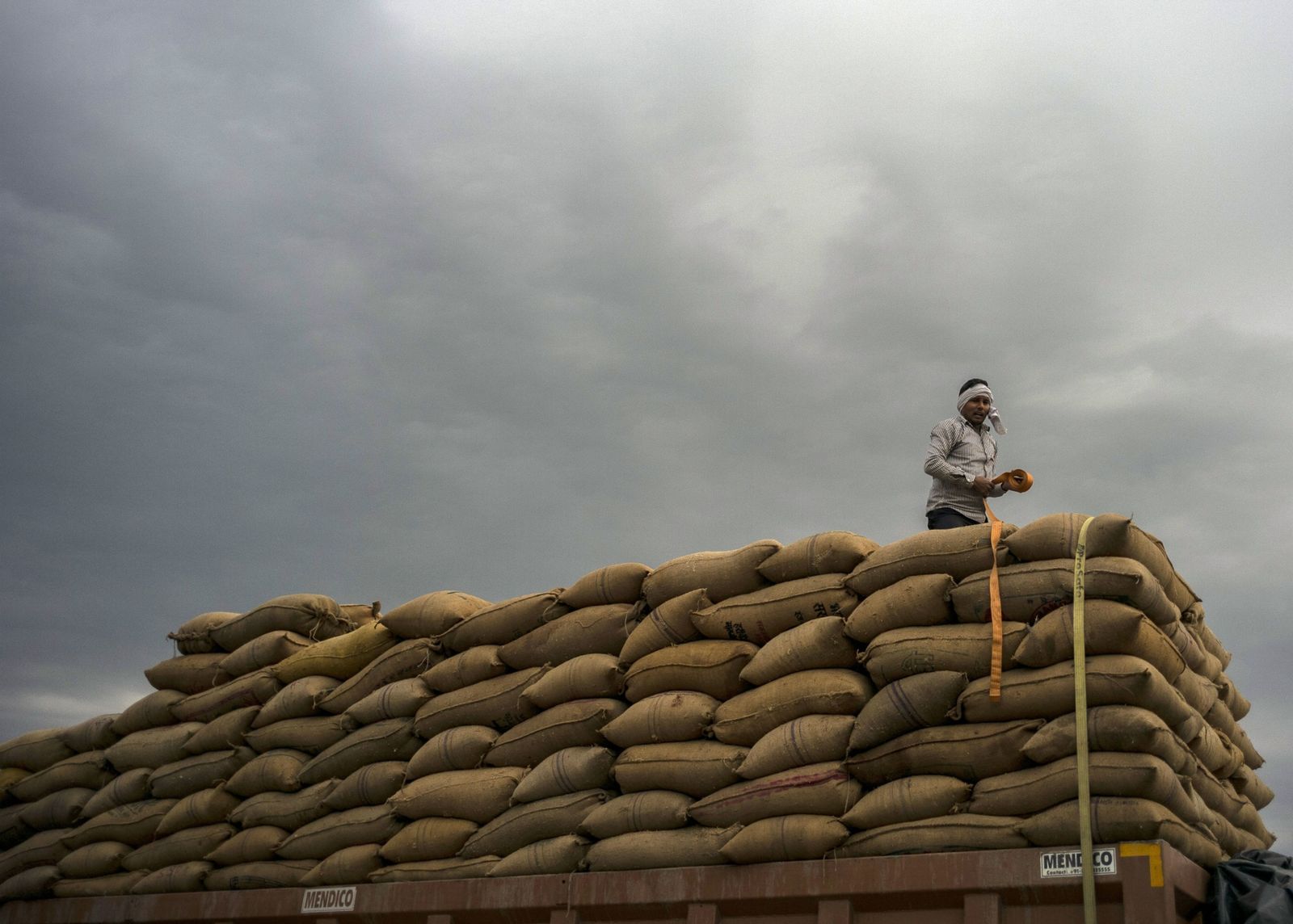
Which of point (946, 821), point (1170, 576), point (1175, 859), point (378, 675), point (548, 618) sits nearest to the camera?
point (1175, 859)

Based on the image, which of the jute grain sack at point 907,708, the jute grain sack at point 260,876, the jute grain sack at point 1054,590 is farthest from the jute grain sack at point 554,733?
the jute grain sack at point 1054,590

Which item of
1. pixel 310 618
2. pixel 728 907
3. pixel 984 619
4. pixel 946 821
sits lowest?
pixel 728 907

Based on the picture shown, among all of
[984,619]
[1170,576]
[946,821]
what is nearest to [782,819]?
[946,821]

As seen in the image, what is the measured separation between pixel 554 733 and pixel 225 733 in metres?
2.41

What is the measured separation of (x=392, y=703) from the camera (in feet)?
21.8

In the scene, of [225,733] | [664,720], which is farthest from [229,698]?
[664,720]

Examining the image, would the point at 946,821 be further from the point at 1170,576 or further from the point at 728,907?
the point at 1170,576

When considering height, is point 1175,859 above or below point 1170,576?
below

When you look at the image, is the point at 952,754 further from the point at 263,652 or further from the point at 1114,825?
the point at 263,652

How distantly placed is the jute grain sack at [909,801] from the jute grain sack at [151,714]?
4.69 m

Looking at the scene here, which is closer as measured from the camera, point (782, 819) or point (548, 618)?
point (782, 819)

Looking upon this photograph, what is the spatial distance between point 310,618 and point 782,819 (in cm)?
392

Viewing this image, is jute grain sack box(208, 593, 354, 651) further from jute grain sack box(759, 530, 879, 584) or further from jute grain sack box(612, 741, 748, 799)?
jute grain sack box(759, 530, 879, 584)

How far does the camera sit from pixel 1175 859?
4156mm
